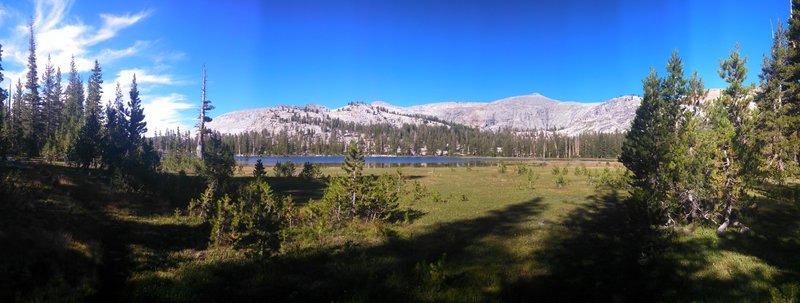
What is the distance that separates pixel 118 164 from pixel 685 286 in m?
40.3

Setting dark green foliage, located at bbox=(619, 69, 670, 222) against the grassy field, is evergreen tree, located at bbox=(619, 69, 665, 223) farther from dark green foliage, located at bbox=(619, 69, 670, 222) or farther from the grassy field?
the grassy field

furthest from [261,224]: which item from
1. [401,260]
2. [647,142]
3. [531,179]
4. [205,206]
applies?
[531,179]

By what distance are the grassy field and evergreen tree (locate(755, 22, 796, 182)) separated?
9974 mm

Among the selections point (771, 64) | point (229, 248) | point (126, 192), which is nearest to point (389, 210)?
point (229, 248)

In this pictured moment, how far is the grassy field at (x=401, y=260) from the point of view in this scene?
1155 cm

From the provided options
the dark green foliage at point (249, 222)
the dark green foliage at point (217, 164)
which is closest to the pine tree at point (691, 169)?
the dark green foliage at point (249, 222)

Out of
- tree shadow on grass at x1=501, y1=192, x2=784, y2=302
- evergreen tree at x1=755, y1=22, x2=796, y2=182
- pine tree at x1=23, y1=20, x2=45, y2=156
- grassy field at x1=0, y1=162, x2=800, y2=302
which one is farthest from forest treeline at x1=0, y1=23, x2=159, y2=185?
evergreen tree at x1=755, y1=22, x2=796, y2=182

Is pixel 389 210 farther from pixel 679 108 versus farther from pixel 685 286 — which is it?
pixel 679 108

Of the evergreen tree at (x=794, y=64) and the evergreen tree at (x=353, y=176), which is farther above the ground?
the evergreen tree at (x=794, y=64)

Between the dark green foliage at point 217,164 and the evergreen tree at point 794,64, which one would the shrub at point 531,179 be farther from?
the dark green foliage at point 217,164

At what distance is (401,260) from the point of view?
15984mm

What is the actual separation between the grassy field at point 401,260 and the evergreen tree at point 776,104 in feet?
32.7

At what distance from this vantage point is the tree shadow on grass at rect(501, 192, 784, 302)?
1160cm

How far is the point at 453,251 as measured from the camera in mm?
17547
